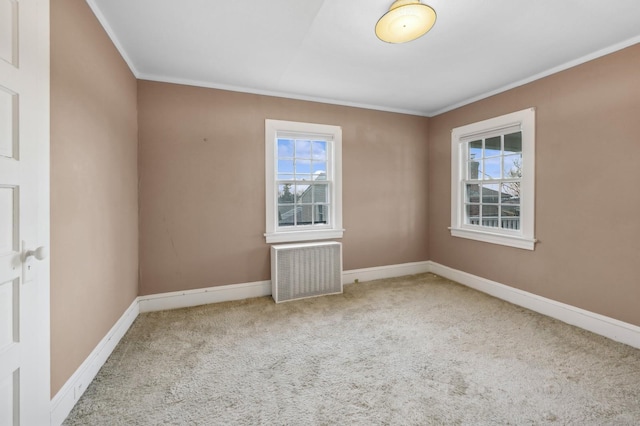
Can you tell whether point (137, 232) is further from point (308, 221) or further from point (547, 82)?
point (547, 82)

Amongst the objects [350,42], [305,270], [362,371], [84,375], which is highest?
[350,42]

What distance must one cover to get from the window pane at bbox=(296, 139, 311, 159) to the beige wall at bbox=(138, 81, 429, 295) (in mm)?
297

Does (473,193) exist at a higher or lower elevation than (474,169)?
lower

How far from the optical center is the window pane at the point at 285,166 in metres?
3.71

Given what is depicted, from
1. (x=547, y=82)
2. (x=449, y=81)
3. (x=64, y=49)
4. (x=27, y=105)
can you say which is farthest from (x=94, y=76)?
(x=547, y=82)

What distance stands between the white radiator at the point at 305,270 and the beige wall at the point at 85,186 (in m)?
1.51

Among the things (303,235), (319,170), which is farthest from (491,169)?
(303,235)

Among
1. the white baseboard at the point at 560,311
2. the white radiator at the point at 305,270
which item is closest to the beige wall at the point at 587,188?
the white baseboard at the point at 560,311

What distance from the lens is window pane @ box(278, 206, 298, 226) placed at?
374 cm

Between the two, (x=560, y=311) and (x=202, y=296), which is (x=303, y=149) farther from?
(x=560, y=311)

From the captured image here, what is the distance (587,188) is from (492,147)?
3.98 feet

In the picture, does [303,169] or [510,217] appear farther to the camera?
[303,169]

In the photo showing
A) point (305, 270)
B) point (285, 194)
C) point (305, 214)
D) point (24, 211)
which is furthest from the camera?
point (305, 214)

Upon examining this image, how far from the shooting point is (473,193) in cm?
395
